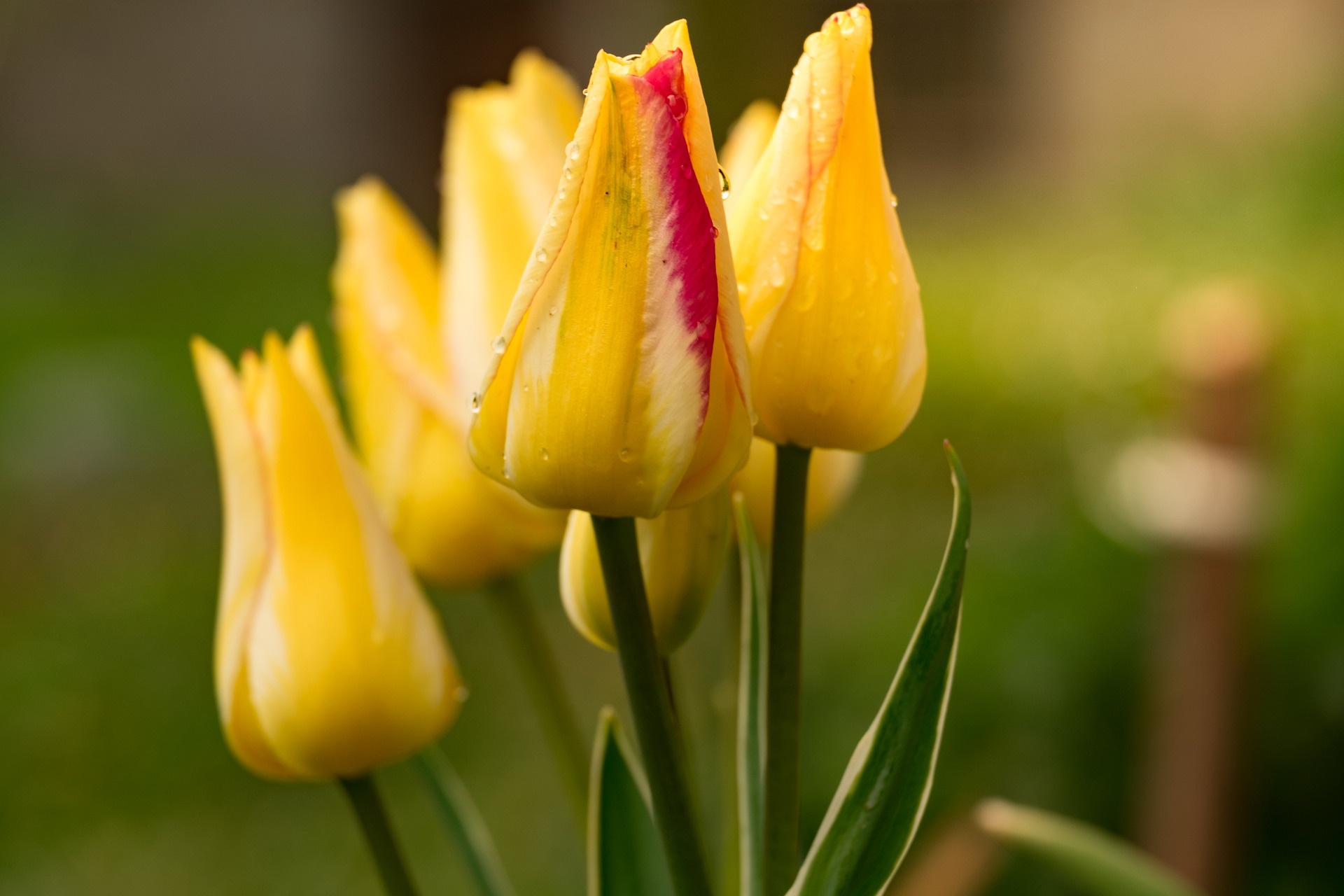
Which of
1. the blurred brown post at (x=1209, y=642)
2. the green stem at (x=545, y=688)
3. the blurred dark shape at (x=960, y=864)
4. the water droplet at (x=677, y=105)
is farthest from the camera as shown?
the blurred brown post at (x=1209, y=642)

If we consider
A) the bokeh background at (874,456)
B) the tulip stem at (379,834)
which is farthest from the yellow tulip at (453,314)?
the bokeh background at (874,456)

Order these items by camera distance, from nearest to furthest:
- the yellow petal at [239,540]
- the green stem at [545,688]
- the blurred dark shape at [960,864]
A: the yellow petal at [239,540] < the green stem at [545,688] < the blurred dark shape at [960,864]

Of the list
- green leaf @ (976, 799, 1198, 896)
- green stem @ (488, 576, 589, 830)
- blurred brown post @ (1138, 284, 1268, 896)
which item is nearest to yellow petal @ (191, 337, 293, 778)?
green stem @ (488, 576, 589, 830)

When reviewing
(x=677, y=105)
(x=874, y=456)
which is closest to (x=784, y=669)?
(x=677, y=105)

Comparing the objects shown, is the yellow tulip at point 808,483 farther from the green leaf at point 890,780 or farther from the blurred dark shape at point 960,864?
the blurred dark shape at point 960,864

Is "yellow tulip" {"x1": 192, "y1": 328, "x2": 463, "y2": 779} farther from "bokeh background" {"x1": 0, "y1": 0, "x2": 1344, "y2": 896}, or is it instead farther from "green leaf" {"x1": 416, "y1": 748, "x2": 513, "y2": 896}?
"bokeh background" {"x1": 0, "y1": 0, "x2": 1344, "y2": 896}

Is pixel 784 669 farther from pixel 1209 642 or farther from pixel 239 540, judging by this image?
pixel 1209 642

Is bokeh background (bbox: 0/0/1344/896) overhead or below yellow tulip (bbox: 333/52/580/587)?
below

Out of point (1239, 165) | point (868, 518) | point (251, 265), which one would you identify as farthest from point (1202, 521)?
point (251, 265)
